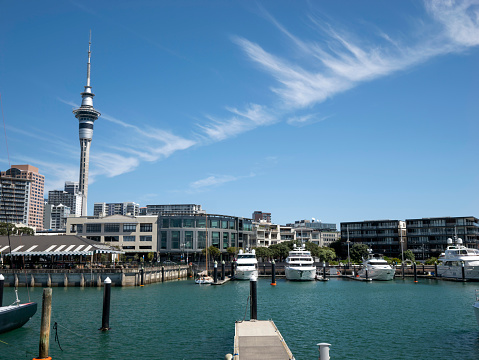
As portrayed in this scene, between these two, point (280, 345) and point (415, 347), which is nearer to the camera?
point (280, 345)

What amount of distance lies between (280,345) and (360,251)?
4681 inches

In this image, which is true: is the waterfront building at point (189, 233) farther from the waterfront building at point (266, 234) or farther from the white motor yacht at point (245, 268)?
the white motor yacht at point (245, 268)

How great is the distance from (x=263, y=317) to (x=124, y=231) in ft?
339

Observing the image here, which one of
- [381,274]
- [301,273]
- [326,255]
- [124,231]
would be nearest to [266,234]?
[326,255]

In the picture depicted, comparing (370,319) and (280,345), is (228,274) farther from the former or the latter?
(280,345)

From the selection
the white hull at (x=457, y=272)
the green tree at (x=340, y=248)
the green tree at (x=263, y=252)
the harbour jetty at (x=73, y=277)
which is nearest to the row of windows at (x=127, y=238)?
the green tree at (x=263, y=252)

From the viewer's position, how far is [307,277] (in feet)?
269

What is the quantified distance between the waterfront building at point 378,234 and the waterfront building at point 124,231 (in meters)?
68.4

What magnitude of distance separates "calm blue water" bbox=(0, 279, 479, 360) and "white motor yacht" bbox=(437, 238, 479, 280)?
19.1 meters

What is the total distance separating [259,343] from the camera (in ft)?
79.4

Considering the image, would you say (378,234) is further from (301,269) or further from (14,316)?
(14,316)

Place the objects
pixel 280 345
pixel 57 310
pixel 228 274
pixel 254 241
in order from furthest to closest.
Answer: pixel 254 241, pixel 228 274, pixel 57 310, pixel 280 345

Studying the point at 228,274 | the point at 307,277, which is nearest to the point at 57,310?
the point at 307,277

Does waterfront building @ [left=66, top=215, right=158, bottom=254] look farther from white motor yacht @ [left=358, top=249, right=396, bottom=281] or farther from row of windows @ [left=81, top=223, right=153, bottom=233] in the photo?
white motor yacht @ [left=358, top=249, right=396, bottom=281]
